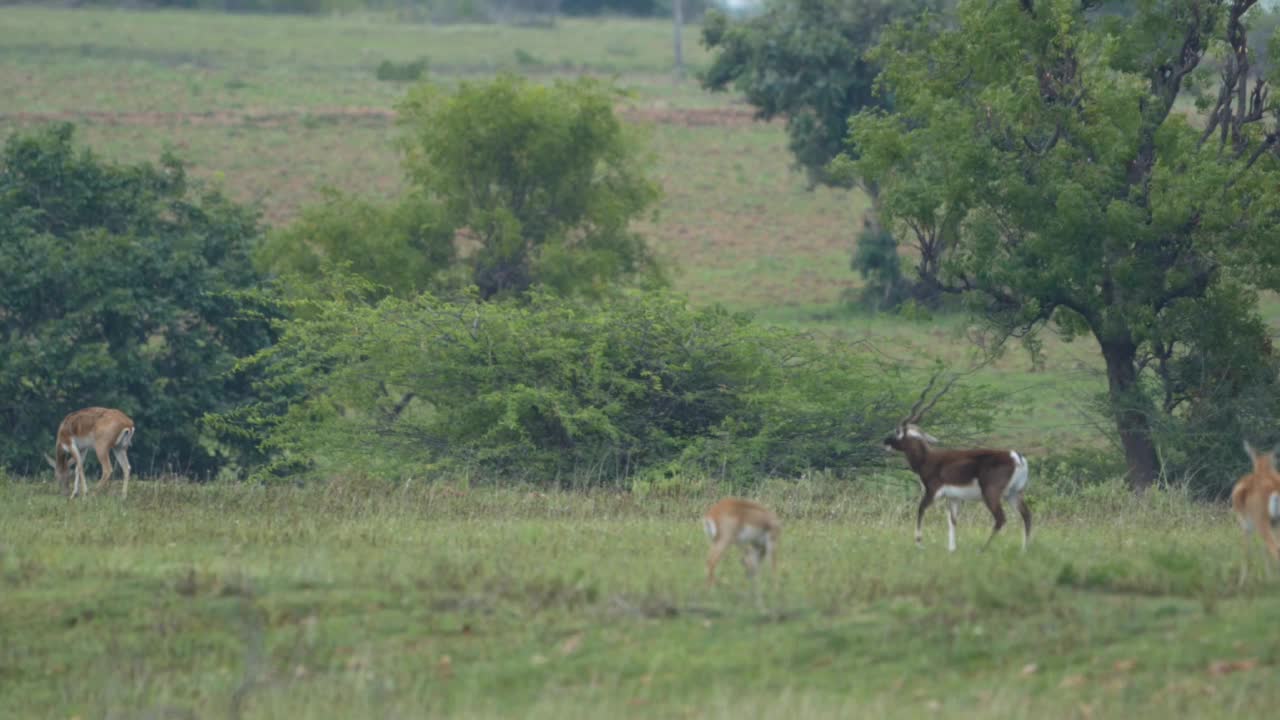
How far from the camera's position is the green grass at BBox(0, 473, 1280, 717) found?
1263cm

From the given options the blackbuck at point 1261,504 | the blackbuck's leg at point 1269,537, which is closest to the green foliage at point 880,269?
the blackbuck at point 1261,504

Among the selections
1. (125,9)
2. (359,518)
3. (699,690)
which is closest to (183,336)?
(359,518)

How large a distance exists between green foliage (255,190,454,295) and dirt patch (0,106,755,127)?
3346 centimetres

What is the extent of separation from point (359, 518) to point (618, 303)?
1036 cm

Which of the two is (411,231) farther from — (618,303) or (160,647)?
(160,647)

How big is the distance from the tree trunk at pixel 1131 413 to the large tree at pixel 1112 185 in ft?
0.11

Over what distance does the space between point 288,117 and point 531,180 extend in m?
40.6

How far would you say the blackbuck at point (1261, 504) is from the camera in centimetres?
1488

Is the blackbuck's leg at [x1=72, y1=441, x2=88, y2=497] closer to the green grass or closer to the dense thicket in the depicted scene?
the green grass

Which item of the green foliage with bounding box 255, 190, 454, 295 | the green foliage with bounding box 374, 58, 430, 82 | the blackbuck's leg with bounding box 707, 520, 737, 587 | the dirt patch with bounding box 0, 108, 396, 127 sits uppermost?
the blackbuck's leg with bounding box 707, 520, 737, 587

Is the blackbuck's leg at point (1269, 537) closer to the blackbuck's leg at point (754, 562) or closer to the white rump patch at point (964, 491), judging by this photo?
the white rump patch at point (964, 491)

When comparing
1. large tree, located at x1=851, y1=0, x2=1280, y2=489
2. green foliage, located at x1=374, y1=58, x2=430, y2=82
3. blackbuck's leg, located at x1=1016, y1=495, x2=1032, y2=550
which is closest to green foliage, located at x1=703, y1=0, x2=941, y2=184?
large tree, located at x1=851, y1=0, x2=1280, y2=489

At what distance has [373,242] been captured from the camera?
41469 mm

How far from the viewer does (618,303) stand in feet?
99.1
